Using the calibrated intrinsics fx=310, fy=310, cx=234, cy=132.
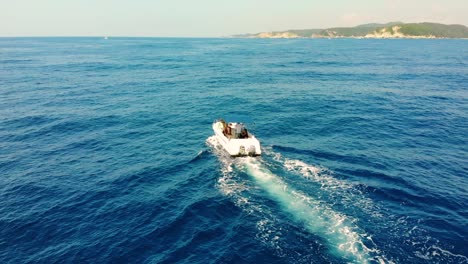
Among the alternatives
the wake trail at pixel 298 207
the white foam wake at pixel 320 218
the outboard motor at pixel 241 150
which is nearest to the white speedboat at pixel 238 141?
the outboard motor at pixel 241 150

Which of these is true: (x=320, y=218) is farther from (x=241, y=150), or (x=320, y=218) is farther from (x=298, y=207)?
(x=241, y=150)

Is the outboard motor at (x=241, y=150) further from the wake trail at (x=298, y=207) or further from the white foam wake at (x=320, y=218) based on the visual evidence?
the white foam wake at (x=320, y=218)

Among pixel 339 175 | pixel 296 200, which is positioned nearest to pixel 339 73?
pixel 339 175

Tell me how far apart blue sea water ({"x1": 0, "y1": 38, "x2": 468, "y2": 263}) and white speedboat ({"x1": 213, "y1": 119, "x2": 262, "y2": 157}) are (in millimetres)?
1430

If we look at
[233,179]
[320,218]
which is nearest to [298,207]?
[320,218]

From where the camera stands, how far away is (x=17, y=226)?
29.9 metres

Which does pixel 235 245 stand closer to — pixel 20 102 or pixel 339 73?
pixel 20 102

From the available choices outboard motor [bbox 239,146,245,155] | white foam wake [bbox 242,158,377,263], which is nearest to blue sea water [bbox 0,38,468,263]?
white foam wake [bbox 242,158,377,263]

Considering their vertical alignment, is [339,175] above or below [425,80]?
below

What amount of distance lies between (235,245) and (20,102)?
66456mm

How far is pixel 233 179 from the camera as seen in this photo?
38125mm

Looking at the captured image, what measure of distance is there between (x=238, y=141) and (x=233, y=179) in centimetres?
669

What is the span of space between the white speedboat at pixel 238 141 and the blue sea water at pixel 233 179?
1.43 meters

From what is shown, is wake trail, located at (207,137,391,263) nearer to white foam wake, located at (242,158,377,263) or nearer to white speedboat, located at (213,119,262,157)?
white foam wake, located at (242,158,377,263)
